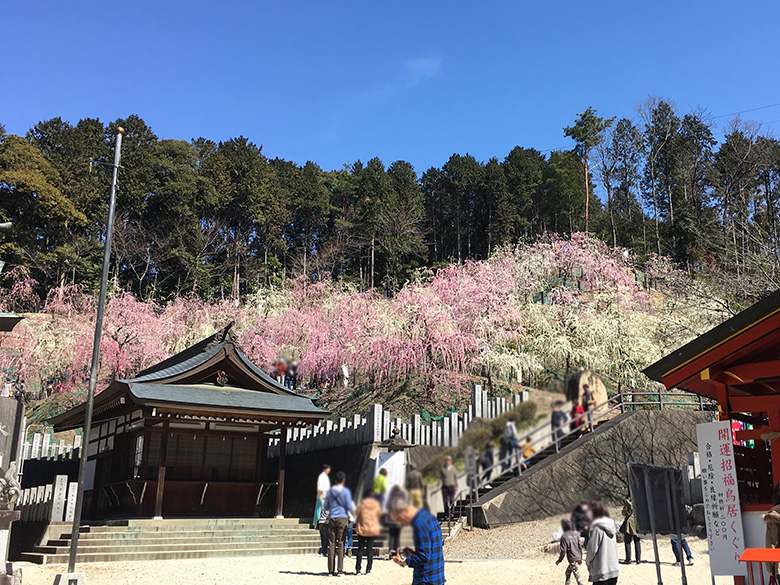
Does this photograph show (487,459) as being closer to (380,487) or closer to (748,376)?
(380,487)

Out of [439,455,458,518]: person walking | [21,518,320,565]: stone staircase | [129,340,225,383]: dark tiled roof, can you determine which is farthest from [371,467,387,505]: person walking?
[129,340,225,383]: dark tiled roof

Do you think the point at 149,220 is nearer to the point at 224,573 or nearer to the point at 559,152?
the point at 559,152

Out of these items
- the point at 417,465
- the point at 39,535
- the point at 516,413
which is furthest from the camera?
the point at 39,535

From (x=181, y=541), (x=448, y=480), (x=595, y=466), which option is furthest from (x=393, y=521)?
(x=595, y=466)

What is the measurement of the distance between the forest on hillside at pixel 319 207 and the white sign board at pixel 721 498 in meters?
29.1

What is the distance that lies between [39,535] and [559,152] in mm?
46935

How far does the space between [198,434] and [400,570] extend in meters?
7.31

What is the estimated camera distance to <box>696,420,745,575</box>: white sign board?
20.4 feet

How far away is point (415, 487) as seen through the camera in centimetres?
420

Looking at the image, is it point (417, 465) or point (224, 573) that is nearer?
point (417, 465)

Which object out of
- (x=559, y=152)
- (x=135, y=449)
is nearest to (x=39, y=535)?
(x=135, y=449)

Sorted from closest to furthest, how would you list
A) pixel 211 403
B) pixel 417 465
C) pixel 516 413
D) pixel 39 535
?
1. pixel 417 465
2. pixel 516 413
3. pixel 39 535
4. pixel 211 403

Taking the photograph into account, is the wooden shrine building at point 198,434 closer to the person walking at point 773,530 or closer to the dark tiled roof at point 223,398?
the dark tiled roof at point 223,398

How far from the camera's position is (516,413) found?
17.0 ft
